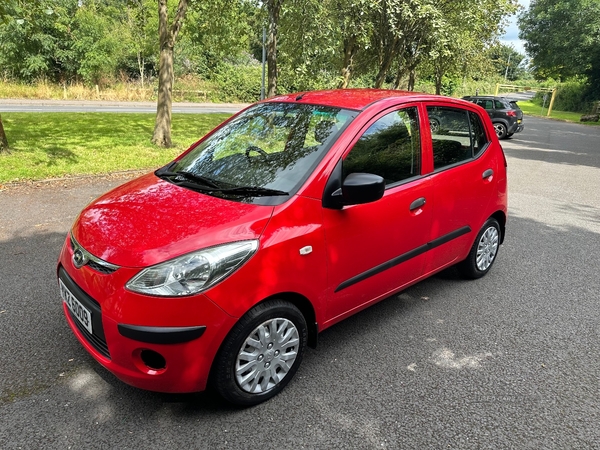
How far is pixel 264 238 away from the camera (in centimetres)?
241

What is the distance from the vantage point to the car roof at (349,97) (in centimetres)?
322

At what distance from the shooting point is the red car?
2238mm

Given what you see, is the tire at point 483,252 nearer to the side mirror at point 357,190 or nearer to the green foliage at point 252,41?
the side mirror at point 357,190

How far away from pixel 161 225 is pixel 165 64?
29.8 feet

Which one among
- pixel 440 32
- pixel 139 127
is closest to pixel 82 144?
pixel 139 127

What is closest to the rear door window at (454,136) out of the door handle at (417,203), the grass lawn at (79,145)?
the door handle at (417,203)

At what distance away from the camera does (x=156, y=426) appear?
238cm

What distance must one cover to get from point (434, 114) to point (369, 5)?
1077 centimetres

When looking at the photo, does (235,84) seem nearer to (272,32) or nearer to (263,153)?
(272,32)

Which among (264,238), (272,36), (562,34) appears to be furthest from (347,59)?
(562,34)

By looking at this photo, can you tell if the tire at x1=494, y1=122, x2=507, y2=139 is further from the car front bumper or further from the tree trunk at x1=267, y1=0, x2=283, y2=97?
the car front bumper

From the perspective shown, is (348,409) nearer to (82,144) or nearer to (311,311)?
(311,311)

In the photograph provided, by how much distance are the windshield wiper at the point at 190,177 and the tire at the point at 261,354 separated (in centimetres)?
94

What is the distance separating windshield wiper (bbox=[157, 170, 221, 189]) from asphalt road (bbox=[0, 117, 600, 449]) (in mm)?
1321
